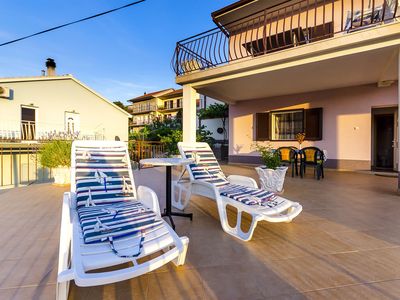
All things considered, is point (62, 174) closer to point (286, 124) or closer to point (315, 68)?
point (315, 68)

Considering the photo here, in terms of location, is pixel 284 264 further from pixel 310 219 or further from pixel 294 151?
pixel 294 151

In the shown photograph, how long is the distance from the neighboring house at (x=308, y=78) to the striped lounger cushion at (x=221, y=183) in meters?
2.69

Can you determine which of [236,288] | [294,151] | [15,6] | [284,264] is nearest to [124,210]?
[236,288]

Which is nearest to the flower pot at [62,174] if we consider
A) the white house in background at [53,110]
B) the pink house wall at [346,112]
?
the white house in background at [53,110]

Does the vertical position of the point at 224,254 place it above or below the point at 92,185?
below

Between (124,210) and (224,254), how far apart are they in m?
0.99

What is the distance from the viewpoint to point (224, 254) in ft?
6.67

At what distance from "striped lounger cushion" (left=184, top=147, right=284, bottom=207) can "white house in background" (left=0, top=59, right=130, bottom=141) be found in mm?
7285

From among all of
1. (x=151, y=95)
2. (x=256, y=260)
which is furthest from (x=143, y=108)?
(x=256, y=260)

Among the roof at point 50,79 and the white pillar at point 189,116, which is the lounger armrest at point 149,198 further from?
the roof at point 50,79

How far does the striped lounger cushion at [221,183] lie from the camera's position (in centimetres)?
261

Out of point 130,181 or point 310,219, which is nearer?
point 130,181

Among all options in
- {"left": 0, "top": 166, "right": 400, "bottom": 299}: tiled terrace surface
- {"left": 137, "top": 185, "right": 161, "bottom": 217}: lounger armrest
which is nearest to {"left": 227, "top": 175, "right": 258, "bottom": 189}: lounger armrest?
{"left": 0, "top": 166, "right": 400, "bottom": 299}: tiled terrace surface

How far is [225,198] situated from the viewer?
8.82 ft
